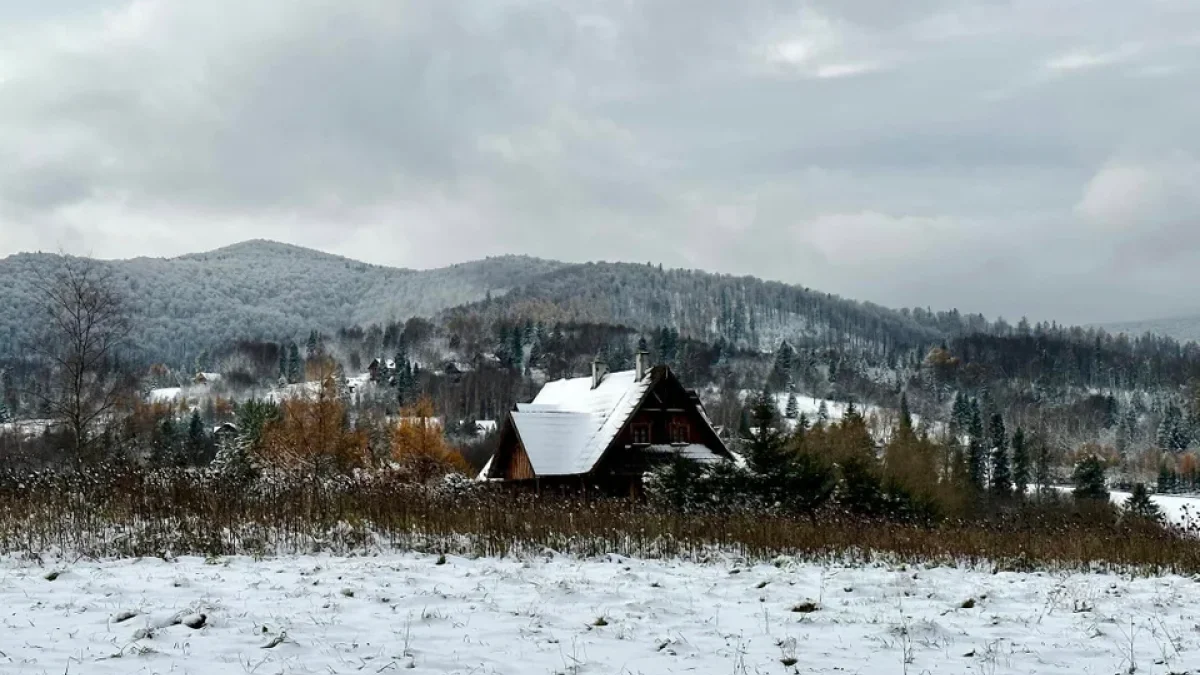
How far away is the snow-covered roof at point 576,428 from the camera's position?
3544 centimetres

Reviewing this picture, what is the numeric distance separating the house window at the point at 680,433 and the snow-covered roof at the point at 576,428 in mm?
2251

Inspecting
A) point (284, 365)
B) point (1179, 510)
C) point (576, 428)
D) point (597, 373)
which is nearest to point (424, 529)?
point (576, 428)

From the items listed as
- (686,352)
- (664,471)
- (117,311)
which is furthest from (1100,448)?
(117,311)

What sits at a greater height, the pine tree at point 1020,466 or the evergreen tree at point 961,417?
the evergreen tree at point 961,417

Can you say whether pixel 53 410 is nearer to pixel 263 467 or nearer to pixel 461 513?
pixel 263 467

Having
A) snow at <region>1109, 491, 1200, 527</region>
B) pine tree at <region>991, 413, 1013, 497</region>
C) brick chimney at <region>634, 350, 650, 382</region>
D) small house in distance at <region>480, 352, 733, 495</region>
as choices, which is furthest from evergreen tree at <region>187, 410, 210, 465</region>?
pine tree at <region>991, 413, 1013, 497</region>

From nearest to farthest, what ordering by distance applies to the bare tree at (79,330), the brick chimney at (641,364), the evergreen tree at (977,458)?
the bare tree at (79,330), the brick chimney at (641,364), the evergreen tree at (977,458)

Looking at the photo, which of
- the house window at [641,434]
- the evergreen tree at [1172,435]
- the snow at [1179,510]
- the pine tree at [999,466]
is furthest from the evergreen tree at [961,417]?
Result: the house window at [641,434]

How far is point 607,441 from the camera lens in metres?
35.6

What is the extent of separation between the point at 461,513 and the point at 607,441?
911 inches

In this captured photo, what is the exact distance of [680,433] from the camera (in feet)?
124

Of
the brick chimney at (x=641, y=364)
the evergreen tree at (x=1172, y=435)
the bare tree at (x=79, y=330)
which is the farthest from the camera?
the evergreen tree at (x=1172, y=435)

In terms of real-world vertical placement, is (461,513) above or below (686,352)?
below

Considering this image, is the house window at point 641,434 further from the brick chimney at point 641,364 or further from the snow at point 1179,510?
the snow at point 1179,510
